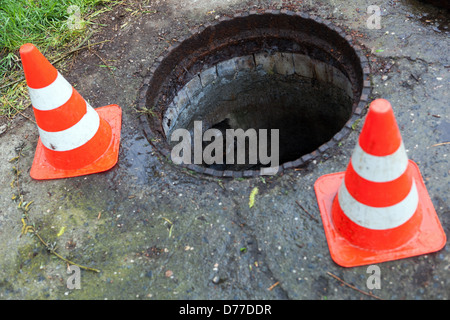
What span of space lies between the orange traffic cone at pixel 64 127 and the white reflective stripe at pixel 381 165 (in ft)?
5.72

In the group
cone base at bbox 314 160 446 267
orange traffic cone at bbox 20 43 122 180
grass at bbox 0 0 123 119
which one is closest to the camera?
cone base at bbox 314 160 446 267

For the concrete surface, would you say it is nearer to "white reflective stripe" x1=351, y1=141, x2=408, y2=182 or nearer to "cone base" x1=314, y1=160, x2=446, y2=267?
"cone base" x1=314, y1=160, x2=446, y2=267

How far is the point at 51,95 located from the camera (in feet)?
8.41

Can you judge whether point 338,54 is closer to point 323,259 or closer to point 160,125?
point 160,125

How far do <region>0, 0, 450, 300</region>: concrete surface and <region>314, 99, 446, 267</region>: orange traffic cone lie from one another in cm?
7

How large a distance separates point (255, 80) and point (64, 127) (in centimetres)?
214

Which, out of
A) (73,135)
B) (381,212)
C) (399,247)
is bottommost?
A: (399,247)

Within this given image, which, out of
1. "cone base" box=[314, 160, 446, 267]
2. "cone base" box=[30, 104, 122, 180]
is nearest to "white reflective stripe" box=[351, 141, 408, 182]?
"cone base" box=[314, 160, 446, 267]

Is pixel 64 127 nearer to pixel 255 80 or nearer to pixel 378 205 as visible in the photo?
pixel 378 205

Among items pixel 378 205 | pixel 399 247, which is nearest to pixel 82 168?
pixel 378 205

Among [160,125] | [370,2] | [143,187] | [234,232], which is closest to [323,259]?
[234,232]

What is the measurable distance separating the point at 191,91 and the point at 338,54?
4.53 feet

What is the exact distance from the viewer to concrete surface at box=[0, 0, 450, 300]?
2.28 m

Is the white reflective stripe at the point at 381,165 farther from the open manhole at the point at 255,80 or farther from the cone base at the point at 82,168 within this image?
the cone base at the point at 82,168
